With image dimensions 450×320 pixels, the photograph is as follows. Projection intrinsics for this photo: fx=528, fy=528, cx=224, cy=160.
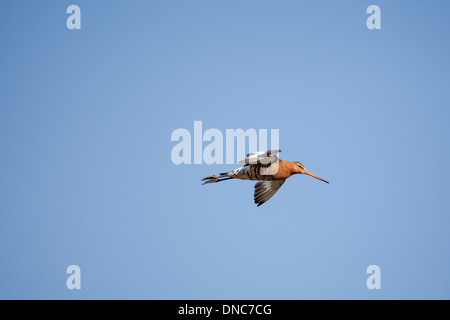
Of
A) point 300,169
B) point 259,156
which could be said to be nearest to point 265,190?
point 300,169

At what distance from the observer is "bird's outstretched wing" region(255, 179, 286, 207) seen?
49.0 feet

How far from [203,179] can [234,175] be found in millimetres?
920

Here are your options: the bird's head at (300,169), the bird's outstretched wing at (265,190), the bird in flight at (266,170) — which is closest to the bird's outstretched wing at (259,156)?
the bird in flight at (266,170)

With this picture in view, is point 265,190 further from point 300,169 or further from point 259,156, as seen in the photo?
point 259,156

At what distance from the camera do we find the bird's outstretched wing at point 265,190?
14.9m

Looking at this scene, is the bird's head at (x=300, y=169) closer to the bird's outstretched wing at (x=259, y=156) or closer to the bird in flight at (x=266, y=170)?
the bird in flight at (x=266, y=170)

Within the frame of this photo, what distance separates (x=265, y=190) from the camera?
594 inches

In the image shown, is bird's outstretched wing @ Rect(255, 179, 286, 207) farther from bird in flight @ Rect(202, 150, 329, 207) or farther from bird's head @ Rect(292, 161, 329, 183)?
bird's head @ Rect(292, 161, 329, 183)

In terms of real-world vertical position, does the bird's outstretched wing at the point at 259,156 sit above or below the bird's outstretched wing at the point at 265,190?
above

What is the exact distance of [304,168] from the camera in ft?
46.1

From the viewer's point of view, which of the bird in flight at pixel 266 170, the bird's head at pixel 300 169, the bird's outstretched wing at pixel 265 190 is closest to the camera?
the bird in flight at pixel 266 170

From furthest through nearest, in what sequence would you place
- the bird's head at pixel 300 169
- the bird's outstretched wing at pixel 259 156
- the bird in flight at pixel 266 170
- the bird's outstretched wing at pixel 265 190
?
the bird's outstretched wing at pixel 265 190 → the bird's head at pixel 300 169 → the bird in flight at pixel 266 170 → the bird's outstretched wing at pixel 259 156
